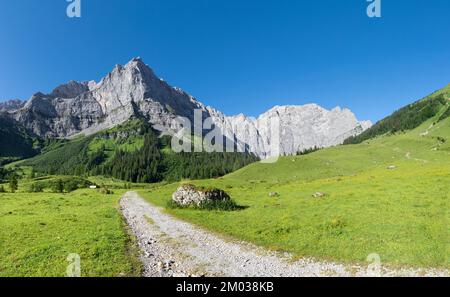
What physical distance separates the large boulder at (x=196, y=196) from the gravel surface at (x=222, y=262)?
14.9 metres

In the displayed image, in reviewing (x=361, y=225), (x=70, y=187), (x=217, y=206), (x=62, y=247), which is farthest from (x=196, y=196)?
(x=70, y=187)

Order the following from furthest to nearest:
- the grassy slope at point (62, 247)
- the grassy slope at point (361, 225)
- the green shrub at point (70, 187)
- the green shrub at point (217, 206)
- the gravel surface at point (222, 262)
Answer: the green shrub at point (70, 187) < the green shrub at point (217, 206) < the grassy slope at point (361, 225) < the grassy slope at point (62, 247) < the gravel surface at point (222, 262)

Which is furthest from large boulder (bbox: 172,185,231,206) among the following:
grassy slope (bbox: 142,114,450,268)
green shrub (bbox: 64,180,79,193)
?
green shrub (bbox: 64,180,79,193)

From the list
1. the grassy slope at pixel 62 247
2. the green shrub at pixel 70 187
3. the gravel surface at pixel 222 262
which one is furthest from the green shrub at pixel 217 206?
the green shrub at pixel 70 187

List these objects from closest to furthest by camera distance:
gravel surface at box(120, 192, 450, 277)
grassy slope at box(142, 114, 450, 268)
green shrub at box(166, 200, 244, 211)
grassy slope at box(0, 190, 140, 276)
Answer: gravel surface at box(120, 192, 450, 277)
grassy slope at box(0, 190, 140, 276)
grassy slope at box(142, 114, 450, 268)
green shrub at box(166, 200, 244, 211)

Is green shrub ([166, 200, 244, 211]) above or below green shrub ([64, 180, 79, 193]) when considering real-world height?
above

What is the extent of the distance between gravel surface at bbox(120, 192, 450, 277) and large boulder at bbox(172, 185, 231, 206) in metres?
14.9

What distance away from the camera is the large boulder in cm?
4253

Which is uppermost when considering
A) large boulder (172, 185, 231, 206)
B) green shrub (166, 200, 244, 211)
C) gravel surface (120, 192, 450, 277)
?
large boulder (172, 185, 231, 206)

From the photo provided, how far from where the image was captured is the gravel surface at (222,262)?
54.0 feet

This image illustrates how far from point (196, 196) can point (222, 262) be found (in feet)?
82.1

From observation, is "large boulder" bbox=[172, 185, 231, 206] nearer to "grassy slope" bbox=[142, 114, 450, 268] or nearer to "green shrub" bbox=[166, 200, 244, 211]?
"green shrub" bbox=[166, 200, 244, 211]

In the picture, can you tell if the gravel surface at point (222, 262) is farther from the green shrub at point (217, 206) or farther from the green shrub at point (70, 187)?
the green shrub at point (70, 187)
